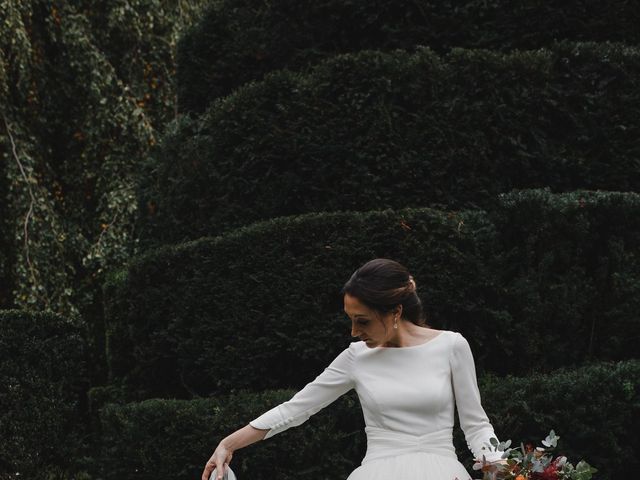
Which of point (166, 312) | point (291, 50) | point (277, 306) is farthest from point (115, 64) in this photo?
point (277, 306)

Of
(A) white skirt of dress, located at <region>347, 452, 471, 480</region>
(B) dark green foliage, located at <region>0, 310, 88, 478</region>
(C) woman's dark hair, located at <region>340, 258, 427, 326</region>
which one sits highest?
(C) woman's dark hair, located at <region>340, 258, 427, 326</region>

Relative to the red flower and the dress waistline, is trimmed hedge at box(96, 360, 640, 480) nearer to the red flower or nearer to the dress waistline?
the dress waistline

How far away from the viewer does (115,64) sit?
1088 centimetres

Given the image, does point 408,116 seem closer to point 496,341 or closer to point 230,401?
point 496,341

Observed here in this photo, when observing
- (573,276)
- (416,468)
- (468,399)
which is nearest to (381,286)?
(468,399)

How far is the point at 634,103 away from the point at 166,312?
3.28 m

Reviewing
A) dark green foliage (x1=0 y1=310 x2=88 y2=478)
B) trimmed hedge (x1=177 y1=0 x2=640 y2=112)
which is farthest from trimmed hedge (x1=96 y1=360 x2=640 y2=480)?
dark green foliage (x1=0 y1=310 x2=88 y2=478)

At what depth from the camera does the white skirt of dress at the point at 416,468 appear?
3178 millimetres

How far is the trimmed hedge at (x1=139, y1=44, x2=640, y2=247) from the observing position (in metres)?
5.73

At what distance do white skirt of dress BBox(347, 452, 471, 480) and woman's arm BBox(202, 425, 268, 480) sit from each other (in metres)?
0.41

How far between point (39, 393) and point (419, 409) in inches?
213

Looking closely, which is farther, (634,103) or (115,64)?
(115,64)

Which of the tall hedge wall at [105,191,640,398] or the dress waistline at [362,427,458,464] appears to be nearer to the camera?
the dress waistline at [362,427,458,464]

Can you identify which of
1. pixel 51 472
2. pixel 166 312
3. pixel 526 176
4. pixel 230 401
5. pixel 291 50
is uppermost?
pixel 291 50
